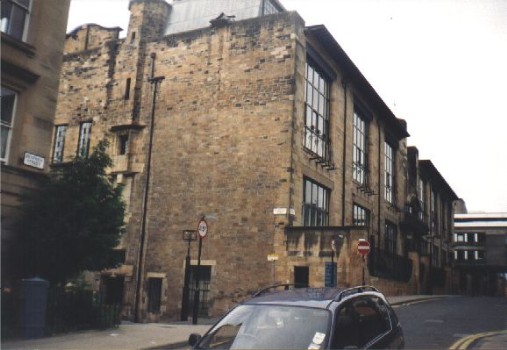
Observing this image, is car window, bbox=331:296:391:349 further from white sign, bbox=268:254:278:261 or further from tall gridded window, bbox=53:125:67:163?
tall gridded window, bbox=53:125:67:163

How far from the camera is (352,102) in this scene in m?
28.3

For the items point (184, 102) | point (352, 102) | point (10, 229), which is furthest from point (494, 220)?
point (10, 229)

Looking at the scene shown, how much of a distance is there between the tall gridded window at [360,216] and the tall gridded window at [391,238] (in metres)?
3.95

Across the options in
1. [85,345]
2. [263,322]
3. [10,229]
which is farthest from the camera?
[10,229]

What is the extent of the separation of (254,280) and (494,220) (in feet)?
270

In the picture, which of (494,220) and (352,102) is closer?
(352,102)

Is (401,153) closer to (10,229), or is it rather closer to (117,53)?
(117,53)

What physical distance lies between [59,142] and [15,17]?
48.4 ft

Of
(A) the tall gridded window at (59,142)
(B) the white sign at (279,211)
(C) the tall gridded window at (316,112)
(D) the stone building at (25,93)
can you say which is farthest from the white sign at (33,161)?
(A) the tall gridded window at (59,142)

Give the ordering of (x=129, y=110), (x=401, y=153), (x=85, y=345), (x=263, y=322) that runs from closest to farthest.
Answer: (x=263, y=322) → (x=85, y=345) → (x=129, y=110) → (x=401, y=153)

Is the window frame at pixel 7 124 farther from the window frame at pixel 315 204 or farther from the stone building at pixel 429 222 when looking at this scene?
the stone building at pixel 429 222

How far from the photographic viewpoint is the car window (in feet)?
17.1

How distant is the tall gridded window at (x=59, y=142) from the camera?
88.2ft

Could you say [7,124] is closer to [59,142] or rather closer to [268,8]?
[59,142]
